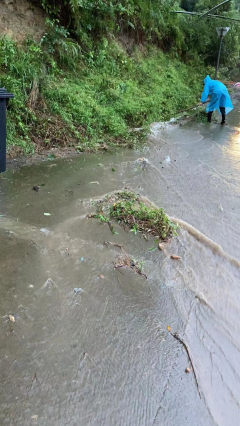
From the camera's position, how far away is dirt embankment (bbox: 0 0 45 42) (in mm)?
6406

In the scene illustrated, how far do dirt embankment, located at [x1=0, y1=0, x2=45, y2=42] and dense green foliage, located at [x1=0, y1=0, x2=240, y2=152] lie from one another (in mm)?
197

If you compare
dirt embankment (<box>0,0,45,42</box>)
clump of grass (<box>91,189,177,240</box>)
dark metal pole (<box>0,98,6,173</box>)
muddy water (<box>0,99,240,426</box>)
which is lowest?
muddy water (<box>0,99,240,426</box>)

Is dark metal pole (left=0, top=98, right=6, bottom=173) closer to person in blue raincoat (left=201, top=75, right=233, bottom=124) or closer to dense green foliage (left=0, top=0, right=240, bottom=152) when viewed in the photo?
dense green foliage (left=0, top=0, right=240, bottom=152)

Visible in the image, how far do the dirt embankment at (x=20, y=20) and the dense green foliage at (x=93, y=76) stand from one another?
197 mm

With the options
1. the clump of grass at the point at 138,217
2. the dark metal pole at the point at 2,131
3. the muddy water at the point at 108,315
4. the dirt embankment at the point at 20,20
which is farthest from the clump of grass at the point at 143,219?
the dirt embankment at the point at 20,20

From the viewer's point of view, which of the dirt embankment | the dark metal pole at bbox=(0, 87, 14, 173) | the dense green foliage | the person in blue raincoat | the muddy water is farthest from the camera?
the person in blue raincoat

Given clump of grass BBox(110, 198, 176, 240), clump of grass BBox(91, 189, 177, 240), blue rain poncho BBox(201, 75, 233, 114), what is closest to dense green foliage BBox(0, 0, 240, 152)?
blue rain poncho BBox(201, 75, 233, 114)

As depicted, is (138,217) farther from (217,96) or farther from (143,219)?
(217,96)

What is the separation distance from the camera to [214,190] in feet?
17.3

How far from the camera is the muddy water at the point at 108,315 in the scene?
2.00 m

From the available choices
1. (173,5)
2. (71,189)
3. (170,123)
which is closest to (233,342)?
(71,189)

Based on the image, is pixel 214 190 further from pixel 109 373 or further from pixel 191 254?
pixel 109 373

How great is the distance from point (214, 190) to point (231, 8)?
1731 centimetres

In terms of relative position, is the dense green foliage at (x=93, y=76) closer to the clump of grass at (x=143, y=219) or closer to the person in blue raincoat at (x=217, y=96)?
the person in blue raincoat at (x=217, y=96)
